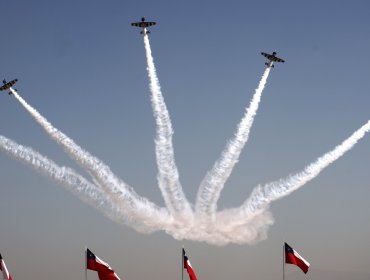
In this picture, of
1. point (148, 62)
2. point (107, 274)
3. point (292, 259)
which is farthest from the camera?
point (148, 62)

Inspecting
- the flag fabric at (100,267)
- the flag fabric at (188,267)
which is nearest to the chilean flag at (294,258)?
the flag fabric at (188,267)

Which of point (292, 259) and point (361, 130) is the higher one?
point (361, 130)

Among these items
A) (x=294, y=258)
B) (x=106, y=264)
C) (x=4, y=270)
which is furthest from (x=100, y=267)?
(x=294, y=258)

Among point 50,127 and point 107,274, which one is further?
point 50,127

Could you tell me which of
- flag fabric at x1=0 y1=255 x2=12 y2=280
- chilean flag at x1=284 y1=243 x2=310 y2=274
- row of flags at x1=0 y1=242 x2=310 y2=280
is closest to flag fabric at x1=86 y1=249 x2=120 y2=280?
row of flags at x1=0 y1=242 x2=310 y2=280

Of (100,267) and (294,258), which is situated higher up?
(294,258)

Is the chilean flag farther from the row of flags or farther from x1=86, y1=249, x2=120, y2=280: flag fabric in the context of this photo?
x1=86, y1=249, x2=120, y2=280: flag fabric

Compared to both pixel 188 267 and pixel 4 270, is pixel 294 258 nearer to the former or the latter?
pixel 188 267

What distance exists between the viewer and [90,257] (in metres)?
118

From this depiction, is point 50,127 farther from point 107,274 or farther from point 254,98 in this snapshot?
point 107,274

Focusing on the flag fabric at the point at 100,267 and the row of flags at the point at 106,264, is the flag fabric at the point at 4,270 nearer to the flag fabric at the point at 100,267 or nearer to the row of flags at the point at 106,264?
the row of flags at the point at 106,264

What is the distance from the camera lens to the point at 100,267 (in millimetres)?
117250

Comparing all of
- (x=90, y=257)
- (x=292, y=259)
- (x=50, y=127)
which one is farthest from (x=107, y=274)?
(x=50, y=127)

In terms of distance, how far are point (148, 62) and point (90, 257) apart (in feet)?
161
